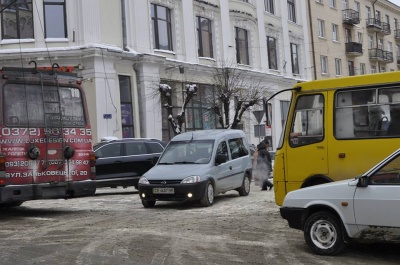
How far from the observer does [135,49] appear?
27.4 metres

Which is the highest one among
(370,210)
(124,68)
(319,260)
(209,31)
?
(209,31)

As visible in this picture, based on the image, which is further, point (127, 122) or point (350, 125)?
point (127, 122)

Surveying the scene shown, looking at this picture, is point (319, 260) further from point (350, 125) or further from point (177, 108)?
point (177, 108)

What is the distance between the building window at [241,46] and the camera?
119 feet

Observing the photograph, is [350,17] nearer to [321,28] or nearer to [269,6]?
[321,28]

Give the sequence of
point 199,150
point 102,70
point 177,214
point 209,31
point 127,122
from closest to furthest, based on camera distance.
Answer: point 177,214, point 199,150, point 102,70, point 127,122, point 209,31

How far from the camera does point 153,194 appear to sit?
13.3m

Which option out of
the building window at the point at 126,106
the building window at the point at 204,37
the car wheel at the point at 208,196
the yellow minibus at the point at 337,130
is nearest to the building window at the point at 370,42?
the building window at the point at 204,37

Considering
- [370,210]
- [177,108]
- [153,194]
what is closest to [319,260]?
[370,210]

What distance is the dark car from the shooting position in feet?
58.7

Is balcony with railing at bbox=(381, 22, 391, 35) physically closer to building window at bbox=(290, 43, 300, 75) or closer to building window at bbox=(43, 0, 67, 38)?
building window at bbox=(290, 43, 300, 75)

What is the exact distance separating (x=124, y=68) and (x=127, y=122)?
8.66ft

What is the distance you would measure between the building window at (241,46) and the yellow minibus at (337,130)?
2589 cm

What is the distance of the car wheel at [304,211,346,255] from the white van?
18.2 feet
